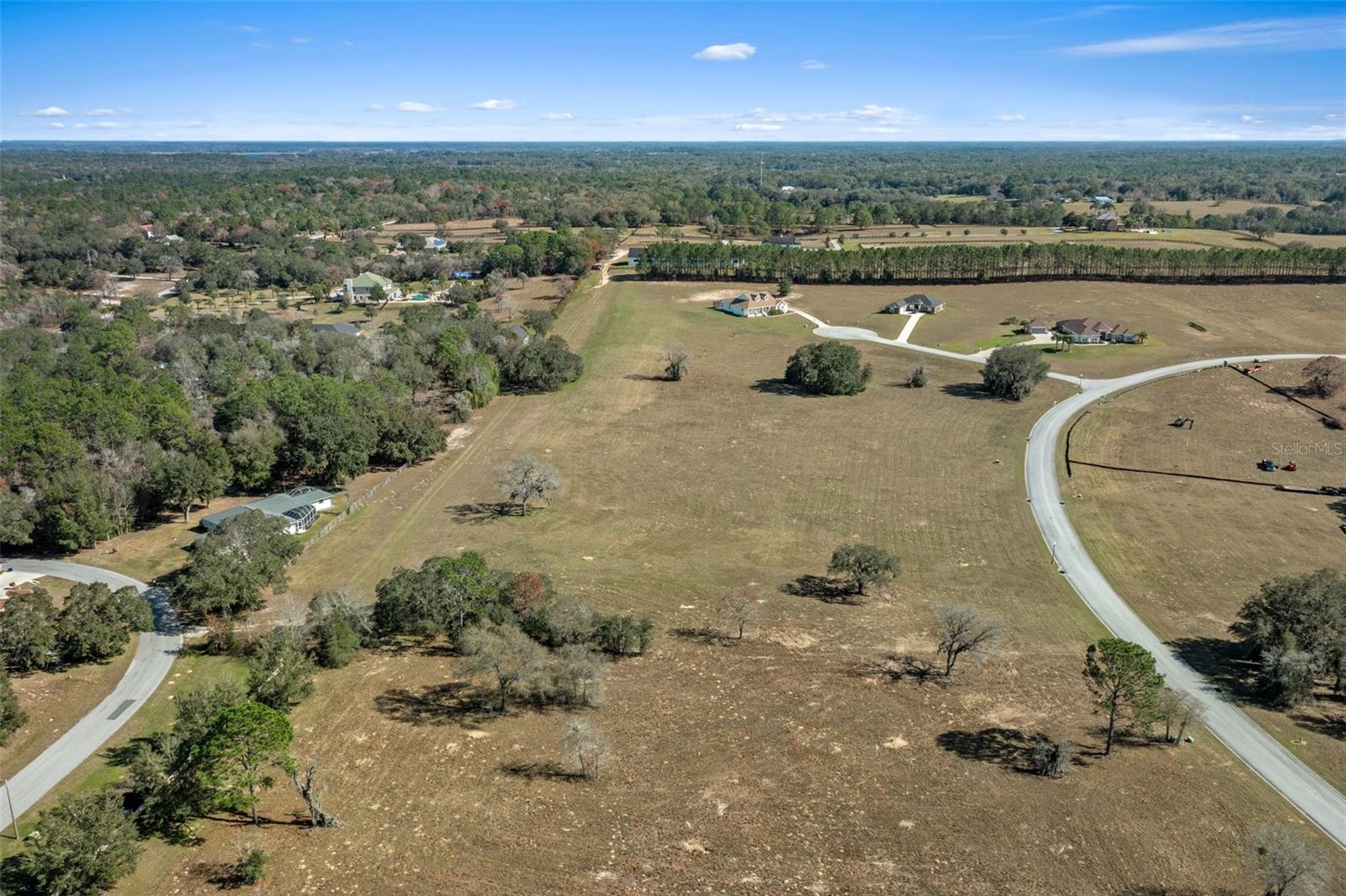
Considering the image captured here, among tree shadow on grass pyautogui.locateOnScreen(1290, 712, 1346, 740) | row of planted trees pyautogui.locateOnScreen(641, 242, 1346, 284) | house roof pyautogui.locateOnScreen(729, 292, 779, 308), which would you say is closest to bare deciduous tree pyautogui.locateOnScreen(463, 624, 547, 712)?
tree shadow on grass pyautogui.locateOnScreen(1290, 712, 1346, 740)

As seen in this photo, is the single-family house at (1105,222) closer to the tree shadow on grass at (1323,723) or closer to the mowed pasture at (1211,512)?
the mowed pasture at (1211,512)

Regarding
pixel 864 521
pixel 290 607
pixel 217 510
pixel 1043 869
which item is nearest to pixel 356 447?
pixel 217 510

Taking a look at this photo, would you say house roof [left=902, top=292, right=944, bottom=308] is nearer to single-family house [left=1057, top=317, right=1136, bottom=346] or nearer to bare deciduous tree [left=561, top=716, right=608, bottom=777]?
single-family house [left=1057, top=317, right=1136, bottom=346]

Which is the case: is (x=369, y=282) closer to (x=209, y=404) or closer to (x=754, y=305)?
(x=754, y=305)

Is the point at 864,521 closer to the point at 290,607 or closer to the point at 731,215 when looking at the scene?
the point at 290,607

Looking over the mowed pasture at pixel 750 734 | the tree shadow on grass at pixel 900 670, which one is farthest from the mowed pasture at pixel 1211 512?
the tree shadow on grass at pixel 900 670
